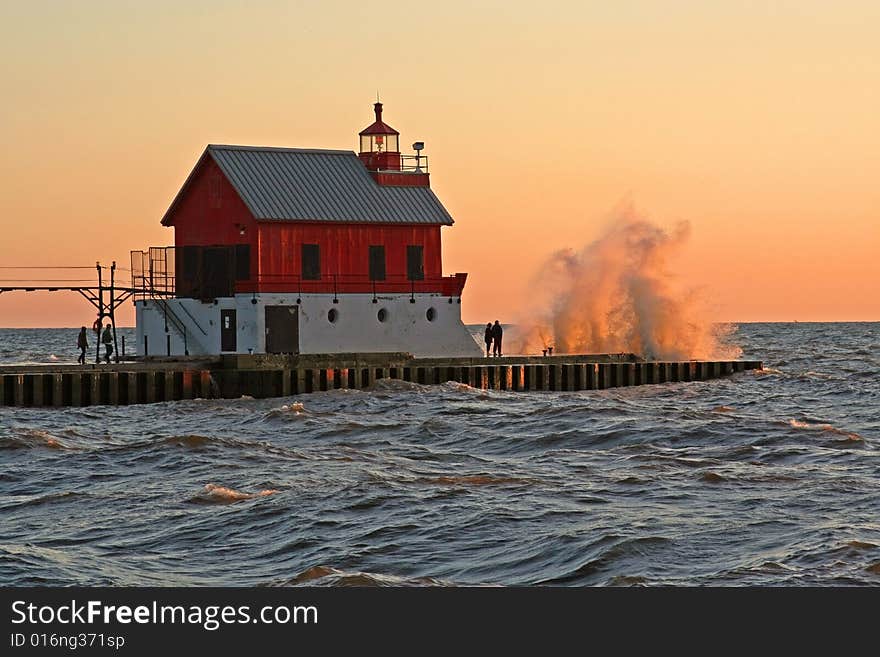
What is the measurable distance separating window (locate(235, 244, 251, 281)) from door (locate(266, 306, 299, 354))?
1.64m

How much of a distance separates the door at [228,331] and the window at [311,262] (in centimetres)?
245

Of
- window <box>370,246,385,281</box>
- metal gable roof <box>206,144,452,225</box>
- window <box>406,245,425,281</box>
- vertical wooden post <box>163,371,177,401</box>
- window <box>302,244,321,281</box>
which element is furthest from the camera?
window <box>406,245,425,281</box>

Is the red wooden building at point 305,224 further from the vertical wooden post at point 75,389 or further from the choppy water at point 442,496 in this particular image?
the choppy water at point 442,496

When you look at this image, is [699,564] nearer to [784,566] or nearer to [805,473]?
[784,566]

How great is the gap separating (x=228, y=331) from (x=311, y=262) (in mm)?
3189

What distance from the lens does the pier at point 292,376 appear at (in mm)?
36594

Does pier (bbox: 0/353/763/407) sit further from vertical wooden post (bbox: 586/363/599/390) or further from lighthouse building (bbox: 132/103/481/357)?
lighthouse building (bbox: 132/103/481/357)

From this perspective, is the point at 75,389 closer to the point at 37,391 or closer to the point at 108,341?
the point at 37,391

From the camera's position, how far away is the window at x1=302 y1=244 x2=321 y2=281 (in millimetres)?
43094

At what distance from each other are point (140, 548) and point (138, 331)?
96.0 feet

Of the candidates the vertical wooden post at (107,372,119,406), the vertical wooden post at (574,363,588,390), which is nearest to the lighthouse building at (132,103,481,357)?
the vertical wooden post at (574,363,588,390)

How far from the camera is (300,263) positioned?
4306 centimetres

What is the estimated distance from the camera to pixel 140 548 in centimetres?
1669
